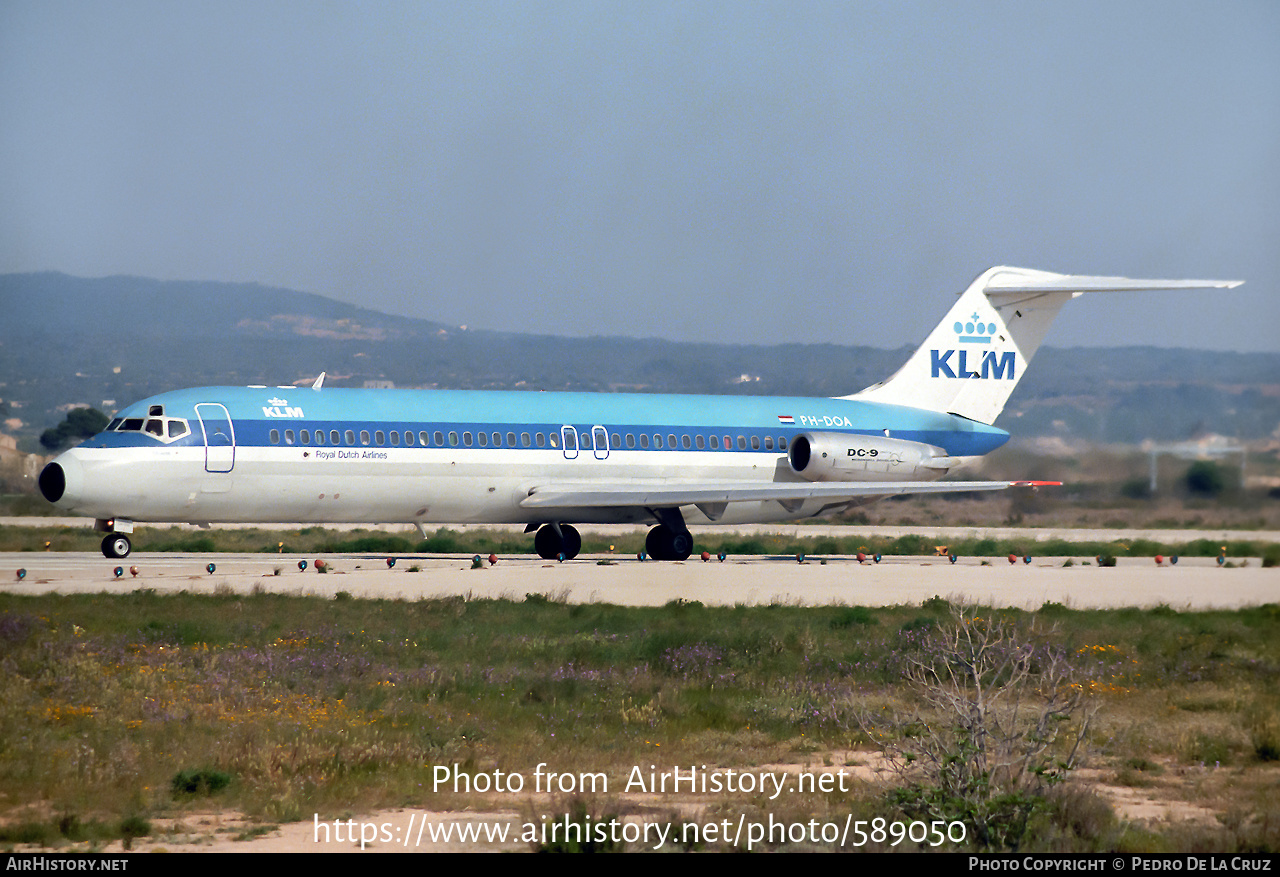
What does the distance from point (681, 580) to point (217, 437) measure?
441 inches

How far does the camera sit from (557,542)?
39281mm

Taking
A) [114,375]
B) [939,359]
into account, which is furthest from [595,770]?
[114,375]

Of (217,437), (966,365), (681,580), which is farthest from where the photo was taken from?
(966,365)

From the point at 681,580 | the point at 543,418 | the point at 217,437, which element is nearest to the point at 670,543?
the point at 543,418

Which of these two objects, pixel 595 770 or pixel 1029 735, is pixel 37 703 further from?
pixel 1029 735

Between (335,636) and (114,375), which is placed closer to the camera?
(335,636)

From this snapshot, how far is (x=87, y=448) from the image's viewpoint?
1271 inches

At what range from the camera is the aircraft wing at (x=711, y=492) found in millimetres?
36594

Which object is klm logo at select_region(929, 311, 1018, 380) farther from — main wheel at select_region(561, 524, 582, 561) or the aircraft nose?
the aircraft nose

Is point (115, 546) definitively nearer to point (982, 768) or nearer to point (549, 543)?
point (549, 543)

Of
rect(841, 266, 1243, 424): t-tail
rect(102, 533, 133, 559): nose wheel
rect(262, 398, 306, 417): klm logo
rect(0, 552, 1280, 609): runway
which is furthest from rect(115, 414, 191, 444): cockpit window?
rect(841, 266, 1243, 424): t-tail

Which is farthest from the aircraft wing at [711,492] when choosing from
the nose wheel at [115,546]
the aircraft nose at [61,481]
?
the aircraft nose at [61,481]

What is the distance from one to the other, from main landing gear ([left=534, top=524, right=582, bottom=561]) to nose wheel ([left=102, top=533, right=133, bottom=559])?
11.0 metres
